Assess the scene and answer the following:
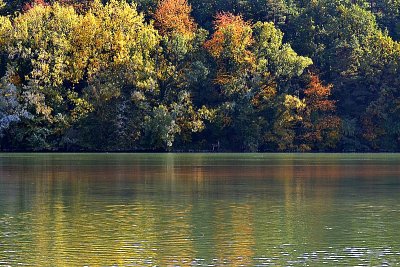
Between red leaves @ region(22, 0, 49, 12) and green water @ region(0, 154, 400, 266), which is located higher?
red leaves @ region(22, 0, 49, 12)

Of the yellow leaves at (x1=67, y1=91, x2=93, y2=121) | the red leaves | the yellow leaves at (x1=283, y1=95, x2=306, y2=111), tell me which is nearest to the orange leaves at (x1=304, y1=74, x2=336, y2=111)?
the yellow leaves at (x1=283, y1=95, x2=306, y2=111)

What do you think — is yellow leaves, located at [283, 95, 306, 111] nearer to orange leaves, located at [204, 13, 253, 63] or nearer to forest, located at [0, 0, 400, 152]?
forest, located at [0, 0, 400, 152]

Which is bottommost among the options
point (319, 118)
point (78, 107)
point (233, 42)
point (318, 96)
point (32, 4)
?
point (319, 118)

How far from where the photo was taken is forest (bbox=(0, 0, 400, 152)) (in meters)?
78.2

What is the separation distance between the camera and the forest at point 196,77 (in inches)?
3078

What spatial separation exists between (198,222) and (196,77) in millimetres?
60709

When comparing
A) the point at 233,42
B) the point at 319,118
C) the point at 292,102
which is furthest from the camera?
the point at 319,118

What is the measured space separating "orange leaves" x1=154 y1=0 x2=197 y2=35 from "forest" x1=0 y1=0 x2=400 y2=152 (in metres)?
0.11

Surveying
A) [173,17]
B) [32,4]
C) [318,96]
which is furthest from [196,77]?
[32,4]

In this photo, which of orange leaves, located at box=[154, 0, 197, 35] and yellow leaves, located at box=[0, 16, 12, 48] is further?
orange leaves, located at box=[154, 0, 197, 35]

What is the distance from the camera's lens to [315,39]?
3450 inches

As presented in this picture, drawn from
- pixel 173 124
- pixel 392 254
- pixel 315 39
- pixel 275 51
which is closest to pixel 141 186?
pixel 392 254

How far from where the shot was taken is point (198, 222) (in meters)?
20.9

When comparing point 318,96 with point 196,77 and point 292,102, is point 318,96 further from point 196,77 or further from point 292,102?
point 196,77
